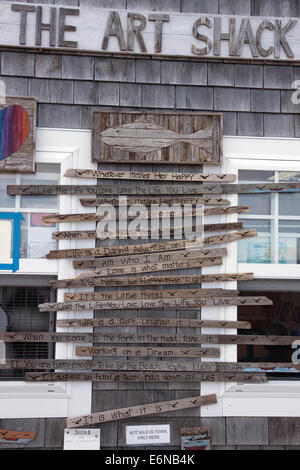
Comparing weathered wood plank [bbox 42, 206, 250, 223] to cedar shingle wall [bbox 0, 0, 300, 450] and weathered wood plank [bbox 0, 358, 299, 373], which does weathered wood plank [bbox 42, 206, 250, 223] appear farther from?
weathered wood plank [bbox 0, 358, 299, 373]

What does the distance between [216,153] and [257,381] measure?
64.1 inches

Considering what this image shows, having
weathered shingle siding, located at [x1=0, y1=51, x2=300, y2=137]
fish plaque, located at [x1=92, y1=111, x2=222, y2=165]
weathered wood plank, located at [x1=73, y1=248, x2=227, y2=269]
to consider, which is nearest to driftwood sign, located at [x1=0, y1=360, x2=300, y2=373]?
weathered wood plank, located at [x1=73, y1=248, x2=227, y2=269]

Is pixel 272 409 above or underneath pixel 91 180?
underneath

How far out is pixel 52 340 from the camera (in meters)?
3.41

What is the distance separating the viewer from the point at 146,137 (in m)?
3.56

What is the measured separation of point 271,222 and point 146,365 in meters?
1.36

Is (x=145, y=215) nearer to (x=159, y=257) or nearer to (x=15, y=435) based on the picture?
(x=159, y=257)

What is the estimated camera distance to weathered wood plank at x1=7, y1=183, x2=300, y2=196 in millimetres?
3507

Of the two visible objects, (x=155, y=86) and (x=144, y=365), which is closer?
(x=144, y=365)

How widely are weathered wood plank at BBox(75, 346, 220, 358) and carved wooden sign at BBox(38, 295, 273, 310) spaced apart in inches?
10.8

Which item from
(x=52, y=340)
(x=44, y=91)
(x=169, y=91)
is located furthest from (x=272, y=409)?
(x=44, y=91)

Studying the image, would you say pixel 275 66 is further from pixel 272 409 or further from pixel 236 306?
pixel 272 409

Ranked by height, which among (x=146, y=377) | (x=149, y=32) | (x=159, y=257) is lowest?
(x=146, y=377)

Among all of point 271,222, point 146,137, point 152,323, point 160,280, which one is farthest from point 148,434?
point 146,137
